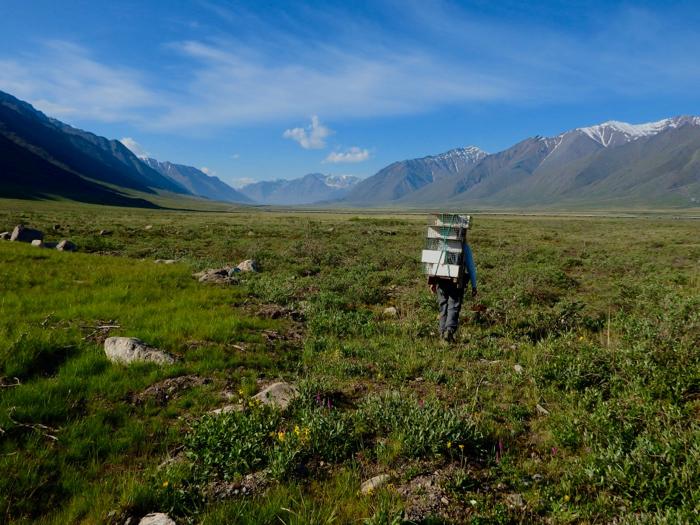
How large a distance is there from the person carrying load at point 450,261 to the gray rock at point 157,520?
657cm

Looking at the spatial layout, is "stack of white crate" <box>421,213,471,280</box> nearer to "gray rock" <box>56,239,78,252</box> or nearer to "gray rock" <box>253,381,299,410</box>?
"gray rock" <box>253,381,299,410</box>

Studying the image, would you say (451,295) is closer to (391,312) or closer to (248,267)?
(391,312)

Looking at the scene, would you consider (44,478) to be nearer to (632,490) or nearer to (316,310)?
(632,490)

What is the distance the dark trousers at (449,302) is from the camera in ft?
28.1

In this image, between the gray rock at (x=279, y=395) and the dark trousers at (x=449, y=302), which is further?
the dark trousers at (x=449, y=302)

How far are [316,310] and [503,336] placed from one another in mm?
4948

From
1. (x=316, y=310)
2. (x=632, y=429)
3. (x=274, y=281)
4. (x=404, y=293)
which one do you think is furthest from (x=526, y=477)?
(x=274, y=281)

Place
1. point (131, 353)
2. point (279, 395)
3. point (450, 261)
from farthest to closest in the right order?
point (450, 261)
point (131, 353)
point (279, 395)

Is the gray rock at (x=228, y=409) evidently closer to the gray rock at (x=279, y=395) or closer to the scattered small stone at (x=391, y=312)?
the gray rock at (x=279, y=395)

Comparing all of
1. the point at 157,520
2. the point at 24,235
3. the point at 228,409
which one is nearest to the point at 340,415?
the point at 228,409

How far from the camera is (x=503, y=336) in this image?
931 cm

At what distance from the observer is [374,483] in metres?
3.82

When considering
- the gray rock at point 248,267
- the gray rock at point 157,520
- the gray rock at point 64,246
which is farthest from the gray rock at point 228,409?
the gray rock at point 64,246

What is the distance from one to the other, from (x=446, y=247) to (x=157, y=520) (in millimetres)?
6999
